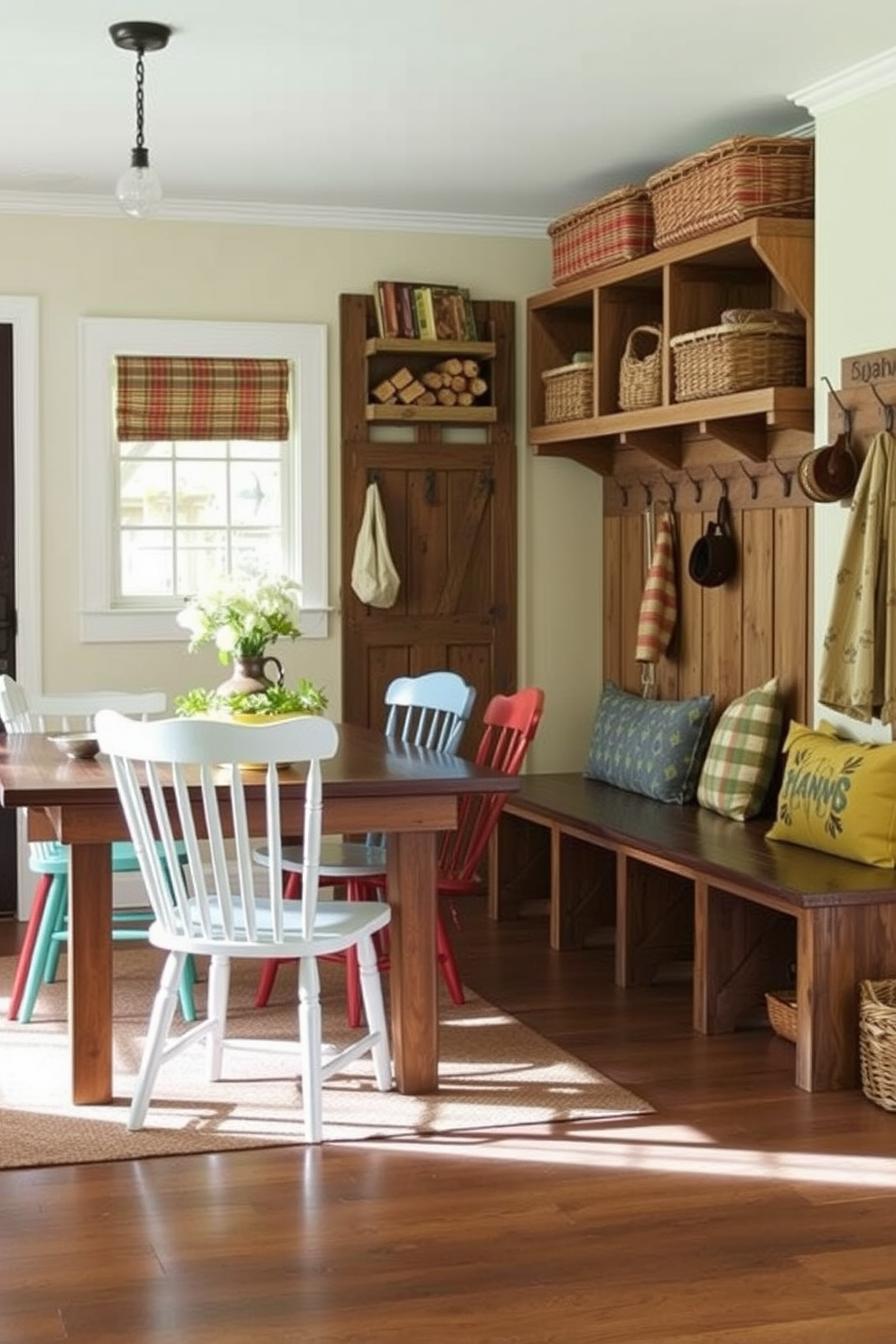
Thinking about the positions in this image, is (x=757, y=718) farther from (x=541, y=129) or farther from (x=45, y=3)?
(x=45, y=3)

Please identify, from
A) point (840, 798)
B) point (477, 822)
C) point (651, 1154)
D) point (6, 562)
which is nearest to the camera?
point (651, 1154)

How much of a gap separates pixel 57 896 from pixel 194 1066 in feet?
2.62

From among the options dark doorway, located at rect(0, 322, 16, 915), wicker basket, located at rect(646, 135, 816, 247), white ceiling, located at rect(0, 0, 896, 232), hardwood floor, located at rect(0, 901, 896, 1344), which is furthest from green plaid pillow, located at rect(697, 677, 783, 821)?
dark doorway, located at rect(0, 322, 16, 915)

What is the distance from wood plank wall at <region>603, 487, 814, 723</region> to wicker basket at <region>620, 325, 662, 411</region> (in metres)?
0.40

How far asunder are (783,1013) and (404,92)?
106 inches

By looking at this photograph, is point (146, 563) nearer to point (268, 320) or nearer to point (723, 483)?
point (268, 320)

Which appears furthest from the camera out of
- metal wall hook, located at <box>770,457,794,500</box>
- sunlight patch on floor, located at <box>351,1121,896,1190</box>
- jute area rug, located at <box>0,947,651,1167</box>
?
metal wall hook, located at <box>770,457,794,500</box>

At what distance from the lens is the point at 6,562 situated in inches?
261

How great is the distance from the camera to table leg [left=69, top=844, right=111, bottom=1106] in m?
4.24

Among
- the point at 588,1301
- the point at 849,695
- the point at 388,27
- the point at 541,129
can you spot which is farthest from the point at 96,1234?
the point at 541,129

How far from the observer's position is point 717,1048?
490 centimetres

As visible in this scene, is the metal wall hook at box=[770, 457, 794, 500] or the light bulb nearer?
the light bulb

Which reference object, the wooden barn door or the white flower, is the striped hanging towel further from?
the white flower

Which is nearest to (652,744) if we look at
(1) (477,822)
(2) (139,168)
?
(1) (477,822)
